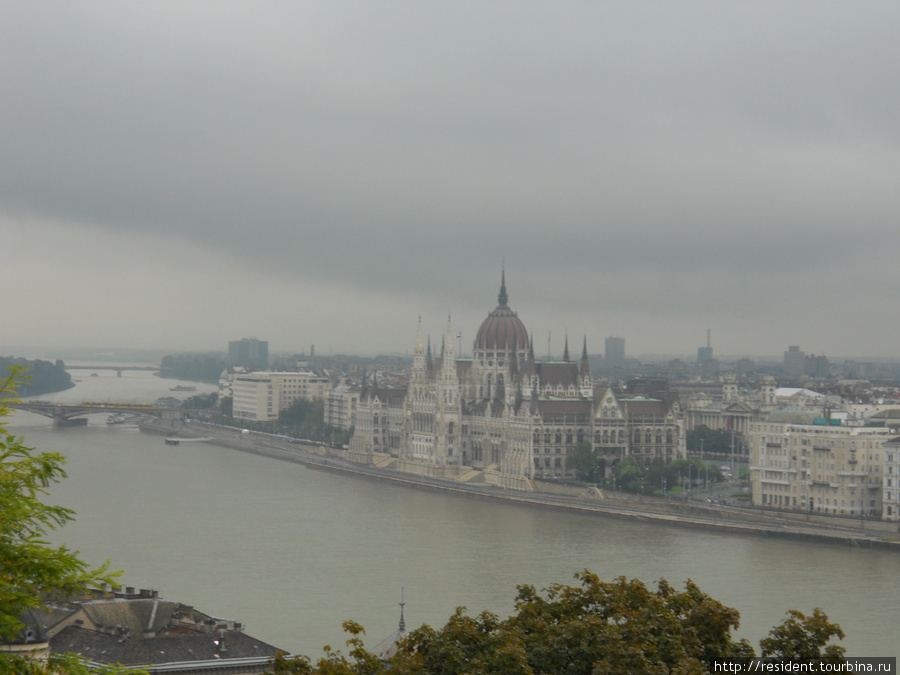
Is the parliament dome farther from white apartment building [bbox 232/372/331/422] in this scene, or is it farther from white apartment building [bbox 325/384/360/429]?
white apartment building [bbox 232/372/331/422]

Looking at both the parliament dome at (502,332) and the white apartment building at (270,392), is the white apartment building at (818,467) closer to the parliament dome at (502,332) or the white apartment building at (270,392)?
the parliament dome at (502,332)

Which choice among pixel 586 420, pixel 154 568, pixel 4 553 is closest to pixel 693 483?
pixel 586 420

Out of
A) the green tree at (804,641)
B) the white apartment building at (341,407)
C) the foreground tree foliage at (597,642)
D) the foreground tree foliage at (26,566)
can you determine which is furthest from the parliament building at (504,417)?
the foreground tree foliage at (26,566)

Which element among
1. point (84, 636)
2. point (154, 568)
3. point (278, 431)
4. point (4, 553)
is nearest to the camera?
point (4, 553)

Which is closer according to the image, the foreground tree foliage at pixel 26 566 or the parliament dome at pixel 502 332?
the foreground tree foliage at pixel 26 566

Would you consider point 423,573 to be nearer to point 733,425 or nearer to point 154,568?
point 154,568

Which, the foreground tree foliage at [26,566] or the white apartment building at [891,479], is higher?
the foreground tree foliage at [26,566]

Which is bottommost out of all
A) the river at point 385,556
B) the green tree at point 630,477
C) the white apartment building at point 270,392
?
the river at point 385,556
